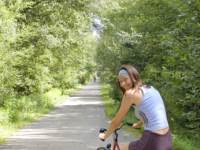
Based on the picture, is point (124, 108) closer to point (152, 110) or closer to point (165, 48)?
point (152, 110)

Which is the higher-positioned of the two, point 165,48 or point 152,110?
point 165,48

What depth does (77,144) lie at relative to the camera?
15.4 metres

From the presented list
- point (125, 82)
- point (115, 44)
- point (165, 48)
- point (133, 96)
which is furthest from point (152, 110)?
point (115, 44)

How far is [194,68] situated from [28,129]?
9886mm

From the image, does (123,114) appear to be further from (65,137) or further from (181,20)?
(65,137)

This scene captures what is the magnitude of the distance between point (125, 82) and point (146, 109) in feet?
1.18

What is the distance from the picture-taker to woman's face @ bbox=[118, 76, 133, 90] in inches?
217

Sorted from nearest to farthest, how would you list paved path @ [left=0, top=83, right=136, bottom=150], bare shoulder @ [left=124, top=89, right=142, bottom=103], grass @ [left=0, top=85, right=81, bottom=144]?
bare shoulder @ [left=124, top=89, right=142, bottom=103], paved path @ [left=0, top=83, right=136, bottom=150], grass @ [left=0, top=85, right=81, bottom=144]

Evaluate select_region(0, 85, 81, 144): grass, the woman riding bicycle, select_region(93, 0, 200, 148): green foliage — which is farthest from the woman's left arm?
select_region(0, 85, 81, 144): grass

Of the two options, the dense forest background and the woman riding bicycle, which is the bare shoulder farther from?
the dense forest background

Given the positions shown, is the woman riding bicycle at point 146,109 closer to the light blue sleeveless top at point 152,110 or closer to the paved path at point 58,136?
the light blue sleeveless top at point 152,110

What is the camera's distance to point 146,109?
17.9ft

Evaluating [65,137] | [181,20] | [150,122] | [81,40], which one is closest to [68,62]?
[81,40]

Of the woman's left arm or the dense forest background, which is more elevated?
the dense forest background
